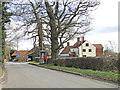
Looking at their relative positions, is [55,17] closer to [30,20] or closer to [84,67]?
[30,20]

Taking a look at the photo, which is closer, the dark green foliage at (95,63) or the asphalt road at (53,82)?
the asphalt road at (53,82)

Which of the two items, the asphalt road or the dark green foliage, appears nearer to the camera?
the asphalt road

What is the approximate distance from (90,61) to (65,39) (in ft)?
39.8

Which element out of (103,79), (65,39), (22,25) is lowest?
(103,79)

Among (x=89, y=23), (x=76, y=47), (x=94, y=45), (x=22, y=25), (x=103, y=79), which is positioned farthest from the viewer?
(x=94, y=45)

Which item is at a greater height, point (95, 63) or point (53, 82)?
point (95, 63)

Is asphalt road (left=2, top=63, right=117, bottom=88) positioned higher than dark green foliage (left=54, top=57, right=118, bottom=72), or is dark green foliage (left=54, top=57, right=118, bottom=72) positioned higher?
dark green foliage (left=54, top=57, right=118, bottom=72)

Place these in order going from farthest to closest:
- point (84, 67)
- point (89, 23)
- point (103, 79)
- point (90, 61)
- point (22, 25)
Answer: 1. point (22, 25)
2. point (89, 23)
3. point (84, 67)
4. point (90, 61)
5. point (103, 79)

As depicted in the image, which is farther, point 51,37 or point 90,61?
point 51,37

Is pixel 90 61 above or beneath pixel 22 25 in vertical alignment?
beneath

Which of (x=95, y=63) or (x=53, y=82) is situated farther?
(x=95, y=63)

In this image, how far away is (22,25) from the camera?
3027 cm

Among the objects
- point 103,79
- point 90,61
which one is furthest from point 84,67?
point 103,79

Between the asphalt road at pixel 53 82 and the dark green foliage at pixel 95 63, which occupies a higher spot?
the dark green foliage at pixel 95 63
